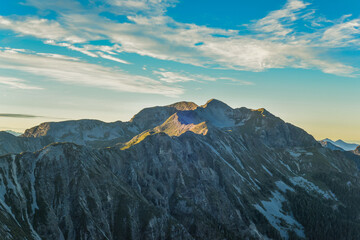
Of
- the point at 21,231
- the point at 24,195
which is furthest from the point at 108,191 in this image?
the point at 21,231

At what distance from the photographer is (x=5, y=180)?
140 m

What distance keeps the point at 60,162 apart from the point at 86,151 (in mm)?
22013

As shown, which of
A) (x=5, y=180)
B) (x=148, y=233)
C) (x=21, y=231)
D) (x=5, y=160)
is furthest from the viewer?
→ (x=148, y=233)

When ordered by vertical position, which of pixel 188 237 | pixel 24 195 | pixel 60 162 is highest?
pixel 60 162

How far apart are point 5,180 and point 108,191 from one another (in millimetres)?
53569

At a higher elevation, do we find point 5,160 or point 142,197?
point 5,160

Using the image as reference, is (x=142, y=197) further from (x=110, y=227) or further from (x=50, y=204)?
(x=50, y=204)

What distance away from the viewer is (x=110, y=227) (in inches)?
6152

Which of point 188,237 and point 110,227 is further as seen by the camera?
point 188,237

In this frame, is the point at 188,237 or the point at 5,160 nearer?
the point at 5,160

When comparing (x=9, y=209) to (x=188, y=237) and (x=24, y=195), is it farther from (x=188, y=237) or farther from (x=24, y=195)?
(x=188, y=237)

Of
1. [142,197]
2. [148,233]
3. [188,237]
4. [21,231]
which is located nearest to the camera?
[21,231]

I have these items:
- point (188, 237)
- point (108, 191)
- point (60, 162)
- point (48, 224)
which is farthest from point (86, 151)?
point (188, 237)

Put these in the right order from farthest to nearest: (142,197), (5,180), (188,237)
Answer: (142,197), (188,237), (5,180)
